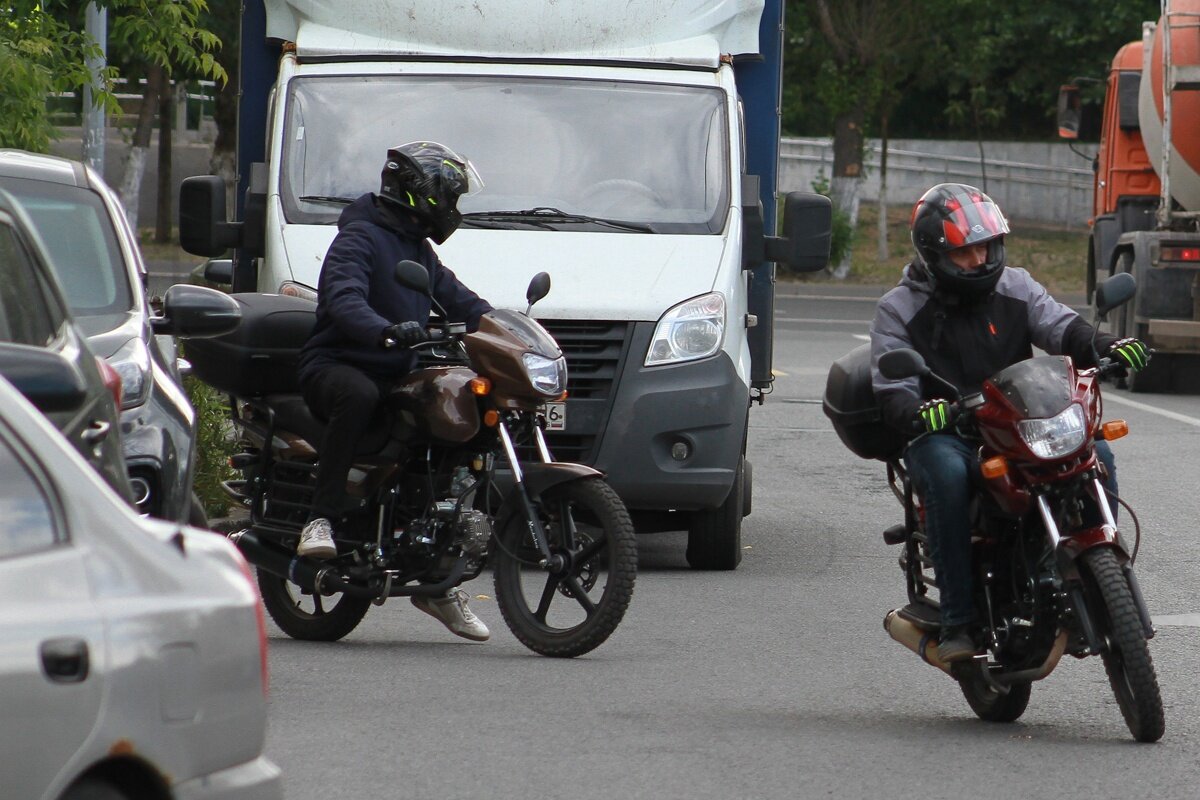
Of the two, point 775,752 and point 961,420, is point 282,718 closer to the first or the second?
point 775,752

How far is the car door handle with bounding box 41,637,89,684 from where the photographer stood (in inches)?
136

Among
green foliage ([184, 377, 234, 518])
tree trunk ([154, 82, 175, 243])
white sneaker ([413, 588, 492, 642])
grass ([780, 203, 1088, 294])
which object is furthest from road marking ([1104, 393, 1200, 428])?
tree trunk ([154, 82, 175, 243])

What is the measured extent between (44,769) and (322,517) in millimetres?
4446

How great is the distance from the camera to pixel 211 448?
1125 centimetres

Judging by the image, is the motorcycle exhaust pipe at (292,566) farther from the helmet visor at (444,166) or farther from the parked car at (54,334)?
the parked car at (54,334)

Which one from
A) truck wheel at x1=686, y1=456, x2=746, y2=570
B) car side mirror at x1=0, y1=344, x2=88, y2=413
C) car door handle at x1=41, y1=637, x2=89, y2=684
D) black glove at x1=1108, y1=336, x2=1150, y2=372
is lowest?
truck wheel at x1=686, y1=456, x2=746, y2=570

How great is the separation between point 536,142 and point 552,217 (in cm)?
45

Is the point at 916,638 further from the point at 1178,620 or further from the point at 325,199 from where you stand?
the point at 325,199

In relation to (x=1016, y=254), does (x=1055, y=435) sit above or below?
below

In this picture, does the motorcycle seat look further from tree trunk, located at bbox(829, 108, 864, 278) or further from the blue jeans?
tree trunk, located at bbox(829, 108, 864, 278)

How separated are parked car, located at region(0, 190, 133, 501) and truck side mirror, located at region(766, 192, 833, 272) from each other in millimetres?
5262

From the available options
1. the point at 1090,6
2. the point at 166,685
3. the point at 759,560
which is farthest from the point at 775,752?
the point at 1090,6

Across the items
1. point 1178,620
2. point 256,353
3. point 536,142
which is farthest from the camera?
point 536,142

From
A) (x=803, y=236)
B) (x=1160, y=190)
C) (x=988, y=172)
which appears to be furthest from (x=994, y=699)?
(x=988, y=172)
